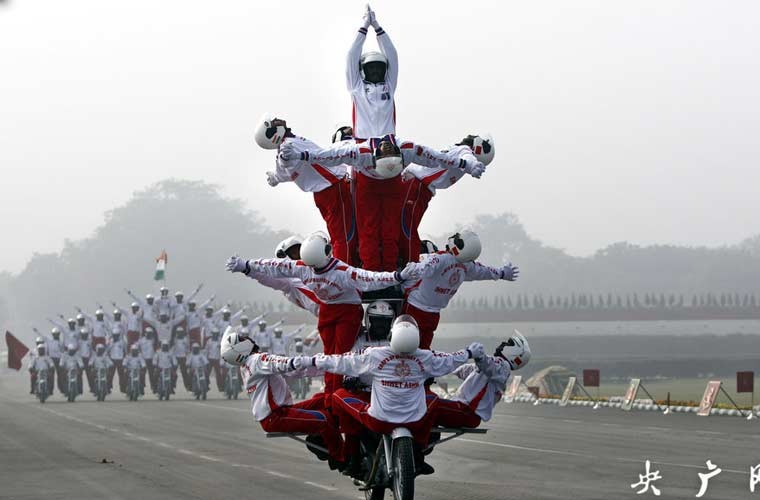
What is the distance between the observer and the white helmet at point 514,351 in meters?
14.6

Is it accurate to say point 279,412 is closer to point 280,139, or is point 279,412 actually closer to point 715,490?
point 280,139

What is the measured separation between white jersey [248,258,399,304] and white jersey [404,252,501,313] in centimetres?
40

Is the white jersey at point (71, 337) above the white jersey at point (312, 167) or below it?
above

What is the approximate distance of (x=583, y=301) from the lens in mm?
81000

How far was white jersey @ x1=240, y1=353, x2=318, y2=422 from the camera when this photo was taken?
14.3m

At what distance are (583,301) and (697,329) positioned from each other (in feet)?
30.0

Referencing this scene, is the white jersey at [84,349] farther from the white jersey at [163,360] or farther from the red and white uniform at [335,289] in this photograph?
the red and white uniform at [335,289]

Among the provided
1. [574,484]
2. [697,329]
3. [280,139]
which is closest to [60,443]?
[574,484]

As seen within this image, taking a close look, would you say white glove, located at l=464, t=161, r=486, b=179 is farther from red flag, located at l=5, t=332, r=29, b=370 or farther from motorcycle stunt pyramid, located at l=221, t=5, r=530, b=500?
red flag, located at l=5, t=332, r=29, b=370

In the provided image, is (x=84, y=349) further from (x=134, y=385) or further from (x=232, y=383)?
(x=232, y=383)

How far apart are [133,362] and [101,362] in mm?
1402

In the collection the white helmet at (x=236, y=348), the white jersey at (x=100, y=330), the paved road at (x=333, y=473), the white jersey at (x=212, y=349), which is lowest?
the paved road at (x=333, y=473)

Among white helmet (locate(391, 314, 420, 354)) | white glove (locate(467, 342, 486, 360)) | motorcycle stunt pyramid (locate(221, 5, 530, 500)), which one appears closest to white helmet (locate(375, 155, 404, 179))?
motorcycle stunt pyramid (locate(221, 5, 530, 500))

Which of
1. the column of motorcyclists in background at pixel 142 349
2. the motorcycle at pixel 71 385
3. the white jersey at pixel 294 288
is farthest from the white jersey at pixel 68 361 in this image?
the white jersey at pixel 294 288
